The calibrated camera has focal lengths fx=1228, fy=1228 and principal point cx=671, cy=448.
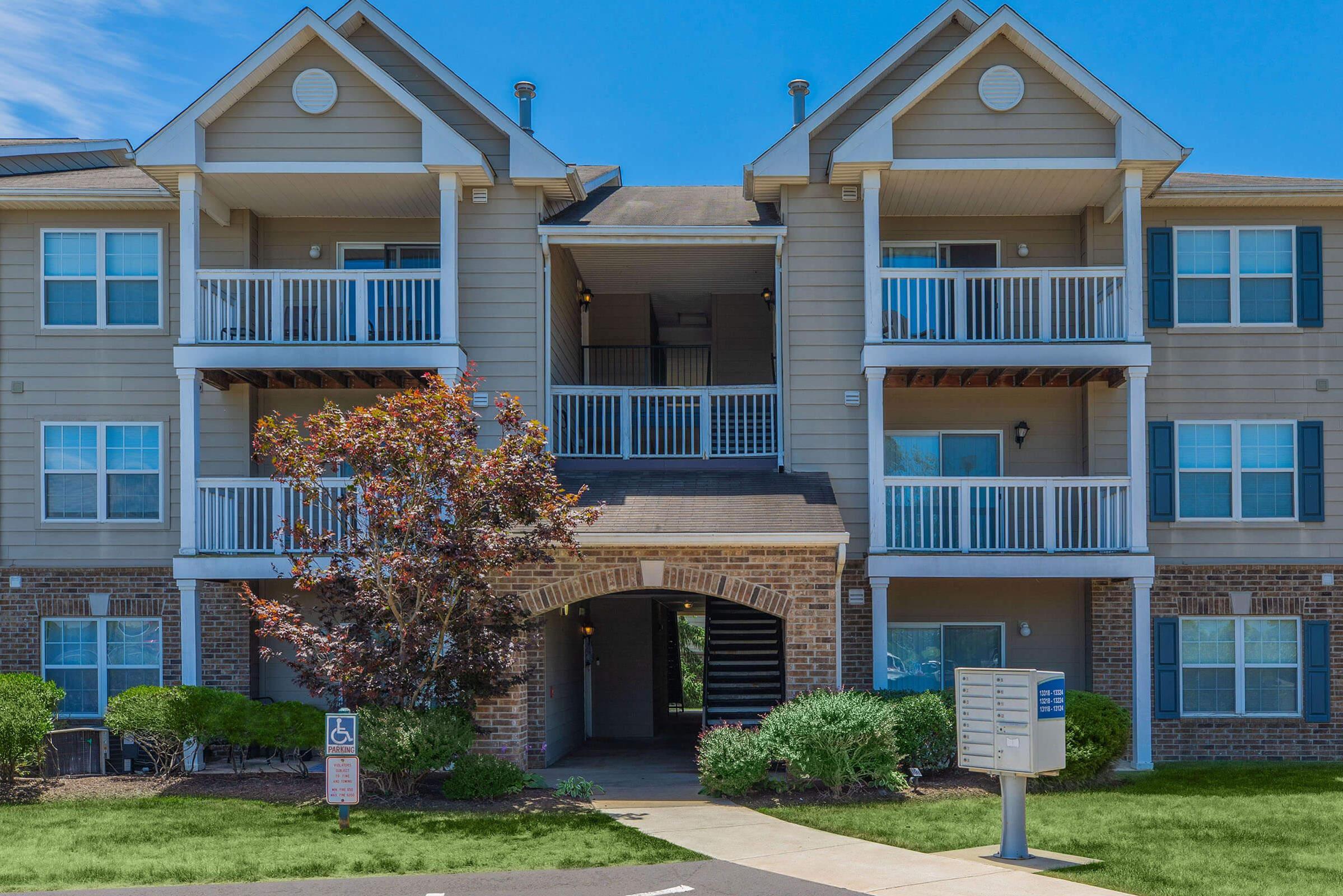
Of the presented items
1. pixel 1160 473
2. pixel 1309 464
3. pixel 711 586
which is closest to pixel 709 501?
pixel 711 586

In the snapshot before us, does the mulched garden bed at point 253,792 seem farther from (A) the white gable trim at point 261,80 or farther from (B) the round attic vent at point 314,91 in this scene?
(B) the round attic vent at point 314,91

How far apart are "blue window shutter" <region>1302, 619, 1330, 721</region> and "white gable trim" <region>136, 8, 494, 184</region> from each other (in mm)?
12829

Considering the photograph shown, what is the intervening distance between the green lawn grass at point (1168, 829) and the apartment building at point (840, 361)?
264cm

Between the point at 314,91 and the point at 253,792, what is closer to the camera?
the point at 253,792

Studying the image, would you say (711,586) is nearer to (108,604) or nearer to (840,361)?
(840,361)

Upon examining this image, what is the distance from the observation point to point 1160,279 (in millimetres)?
16969

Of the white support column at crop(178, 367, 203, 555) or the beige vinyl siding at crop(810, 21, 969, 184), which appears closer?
the white support column at crop(178, 367, 203, 555)

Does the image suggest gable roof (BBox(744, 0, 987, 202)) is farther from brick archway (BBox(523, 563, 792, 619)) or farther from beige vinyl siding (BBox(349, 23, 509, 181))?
brick archway (BBox(523, 563, 792, 619))

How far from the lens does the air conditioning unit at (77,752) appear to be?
1422cm

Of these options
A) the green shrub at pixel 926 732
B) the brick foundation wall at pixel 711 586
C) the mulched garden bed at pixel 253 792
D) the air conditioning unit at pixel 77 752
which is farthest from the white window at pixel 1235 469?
the air conditioning unit at pixel 77 752

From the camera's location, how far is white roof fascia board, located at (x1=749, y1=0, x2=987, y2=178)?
54.4 ft

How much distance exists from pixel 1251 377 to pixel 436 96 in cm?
1192

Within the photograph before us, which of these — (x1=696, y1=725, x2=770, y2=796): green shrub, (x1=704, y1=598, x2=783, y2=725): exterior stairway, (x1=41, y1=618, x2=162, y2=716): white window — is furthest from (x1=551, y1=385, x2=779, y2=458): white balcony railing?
(x1=41, y1=618, x2=162, y2=716): white window

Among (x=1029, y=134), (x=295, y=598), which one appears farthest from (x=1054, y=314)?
(x=295, y=598)
